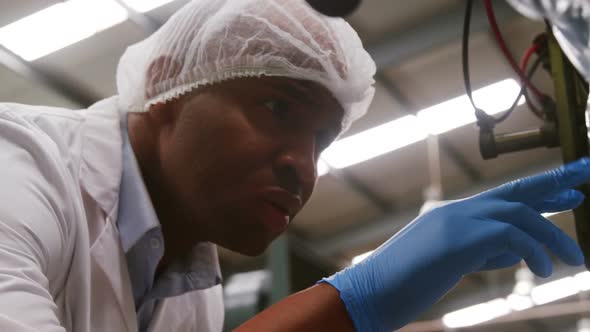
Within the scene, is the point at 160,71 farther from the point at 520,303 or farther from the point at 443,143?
the point at 520,303

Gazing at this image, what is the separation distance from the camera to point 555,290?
21.6 feet

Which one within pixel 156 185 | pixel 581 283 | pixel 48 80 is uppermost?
pixel 156 185

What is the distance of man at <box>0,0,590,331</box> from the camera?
0.90m

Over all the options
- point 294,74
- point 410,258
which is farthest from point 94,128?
point 410,258

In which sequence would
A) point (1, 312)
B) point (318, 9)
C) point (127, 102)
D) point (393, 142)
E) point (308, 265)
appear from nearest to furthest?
1. point (318, 9)
2. point (1, 312)
3. point (127, 102)
4. point (308, 265)
5. point (393, 142)

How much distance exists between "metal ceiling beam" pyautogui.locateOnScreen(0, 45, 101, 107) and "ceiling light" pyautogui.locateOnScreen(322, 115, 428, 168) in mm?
1665

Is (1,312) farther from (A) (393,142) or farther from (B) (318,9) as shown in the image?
(A) (393,142)

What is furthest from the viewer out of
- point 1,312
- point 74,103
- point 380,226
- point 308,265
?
point 380,226

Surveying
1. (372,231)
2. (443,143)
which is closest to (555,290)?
(372,231)

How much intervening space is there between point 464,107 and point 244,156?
13.1ft

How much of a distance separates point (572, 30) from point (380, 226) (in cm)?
529

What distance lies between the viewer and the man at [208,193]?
895mm

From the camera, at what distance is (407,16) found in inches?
165

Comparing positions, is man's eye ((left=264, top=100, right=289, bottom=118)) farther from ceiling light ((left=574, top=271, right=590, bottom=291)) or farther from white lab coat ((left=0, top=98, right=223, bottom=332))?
ceiling light ((left=574, top=271, right=590, bottom=291))
